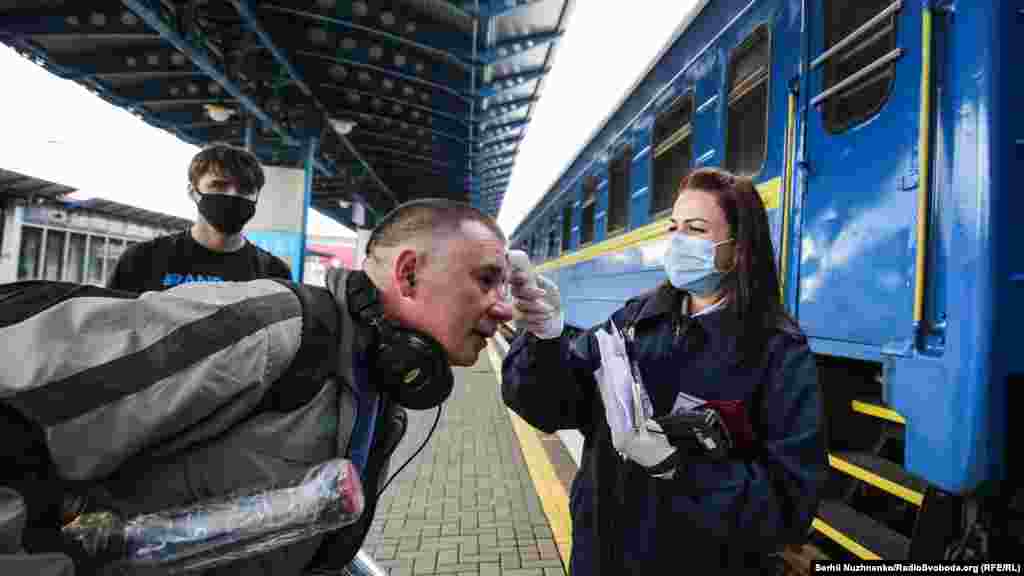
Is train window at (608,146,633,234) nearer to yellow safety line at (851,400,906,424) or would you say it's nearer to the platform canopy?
the platform canopy

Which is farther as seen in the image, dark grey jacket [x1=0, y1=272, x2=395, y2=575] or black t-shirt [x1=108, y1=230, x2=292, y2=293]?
black t-shirt [x1=108, y1=230, x2=292, y2=293]

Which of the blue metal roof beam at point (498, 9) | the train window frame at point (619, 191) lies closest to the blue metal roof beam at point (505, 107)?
the blue metal roof beam at point (498, 9)

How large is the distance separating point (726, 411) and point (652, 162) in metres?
3.83

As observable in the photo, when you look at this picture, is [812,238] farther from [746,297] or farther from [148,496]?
[148,496]

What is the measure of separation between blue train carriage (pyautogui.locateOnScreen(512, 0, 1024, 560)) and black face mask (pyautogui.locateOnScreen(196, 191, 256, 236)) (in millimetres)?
2612

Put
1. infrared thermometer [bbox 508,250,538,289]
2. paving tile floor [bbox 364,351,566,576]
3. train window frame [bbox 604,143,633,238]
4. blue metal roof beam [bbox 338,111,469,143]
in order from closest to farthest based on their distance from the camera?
infrared thermometer [bbox 508,250,538,289]
paving tile floor [bbox 364,351,566,576]
train window frame [bbox 604,143,633,238]
blue metal roof beam [bbox 338,111,469,143]

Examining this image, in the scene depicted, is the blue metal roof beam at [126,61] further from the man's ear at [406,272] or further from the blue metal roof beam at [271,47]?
the man's ear at [406,272]

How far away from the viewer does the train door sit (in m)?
2.17

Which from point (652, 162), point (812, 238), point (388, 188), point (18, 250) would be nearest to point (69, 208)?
point (18, 250)

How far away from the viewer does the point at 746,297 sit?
1.52m

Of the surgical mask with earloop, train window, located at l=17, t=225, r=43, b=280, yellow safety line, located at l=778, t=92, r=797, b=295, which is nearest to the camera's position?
the surgical mask with earloop

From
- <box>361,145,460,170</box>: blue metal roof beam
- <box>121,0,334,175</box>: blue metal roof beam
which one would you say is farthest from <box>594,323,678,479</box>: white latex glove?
<box>361,145,460,170</box>: blue metal roof beam

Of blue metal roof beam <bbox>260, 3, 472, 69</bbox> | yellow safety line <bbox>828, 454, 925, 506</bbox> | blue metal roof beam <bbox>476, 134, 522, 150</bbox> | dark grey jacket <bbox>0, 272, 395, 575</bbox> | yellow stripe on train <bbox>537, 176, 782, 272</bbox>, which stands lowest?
yellow safety line <bbox>828, 454, 925, 506</bbox>

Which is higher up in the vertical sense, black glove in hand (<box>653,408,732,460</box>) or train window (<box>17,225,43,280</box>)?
train window (<box>17,225,43,280</box>)
